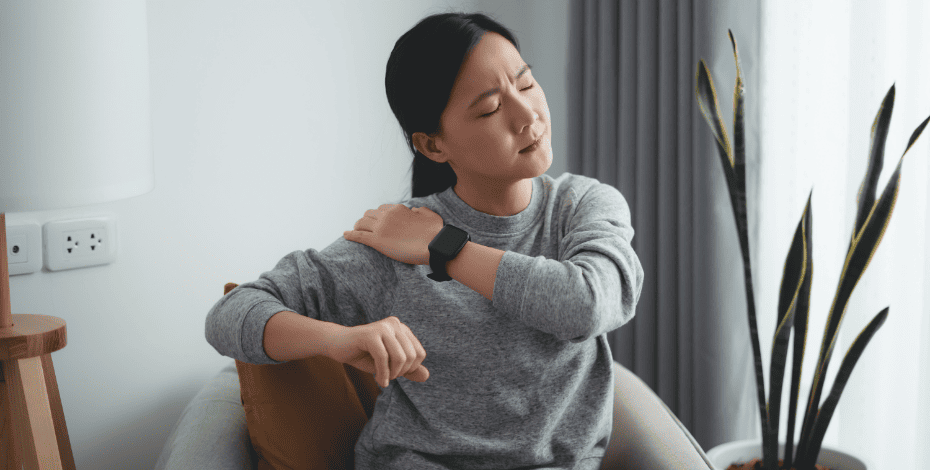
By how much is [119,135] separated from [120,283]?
1.88 ft

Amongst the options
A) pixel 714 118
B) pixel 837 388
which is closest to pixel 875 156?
pixel 714 118

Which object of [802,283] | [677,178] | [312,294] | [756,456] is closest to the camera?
[312,294]

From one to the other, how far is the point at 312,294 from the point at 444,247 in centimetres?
24

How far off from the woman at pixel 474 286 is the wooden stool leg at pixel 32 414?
263 millimetres

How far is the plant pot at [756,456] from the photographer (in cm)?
142

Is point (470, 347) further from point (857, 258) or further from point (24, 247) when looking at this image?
point (24, 247)

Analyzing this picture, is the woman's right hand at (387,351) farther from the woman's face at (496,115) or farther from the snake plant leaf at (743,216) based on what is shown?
the snake plant leaf at (743,216)

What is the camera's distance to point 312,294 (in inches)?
43.8

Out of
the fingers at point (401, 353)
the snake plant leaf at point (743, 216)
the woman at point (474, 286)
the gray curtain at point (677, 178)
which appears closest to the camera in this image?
the fingers at point (401, 353)

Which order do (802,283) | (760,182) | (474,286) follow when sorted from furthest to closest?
(760,182) → (802,283) → (474,286)

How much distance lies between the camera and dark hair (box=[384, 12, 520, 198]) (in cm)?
103

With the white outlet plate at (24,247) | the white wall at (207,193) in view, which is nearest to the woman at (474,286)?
the white wall at (207,193)

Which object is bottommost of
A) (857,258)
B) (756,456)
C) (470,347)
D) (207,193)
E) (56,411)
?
(756,456)

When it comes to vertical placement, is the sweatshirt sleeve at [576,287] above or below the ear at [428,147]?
below
